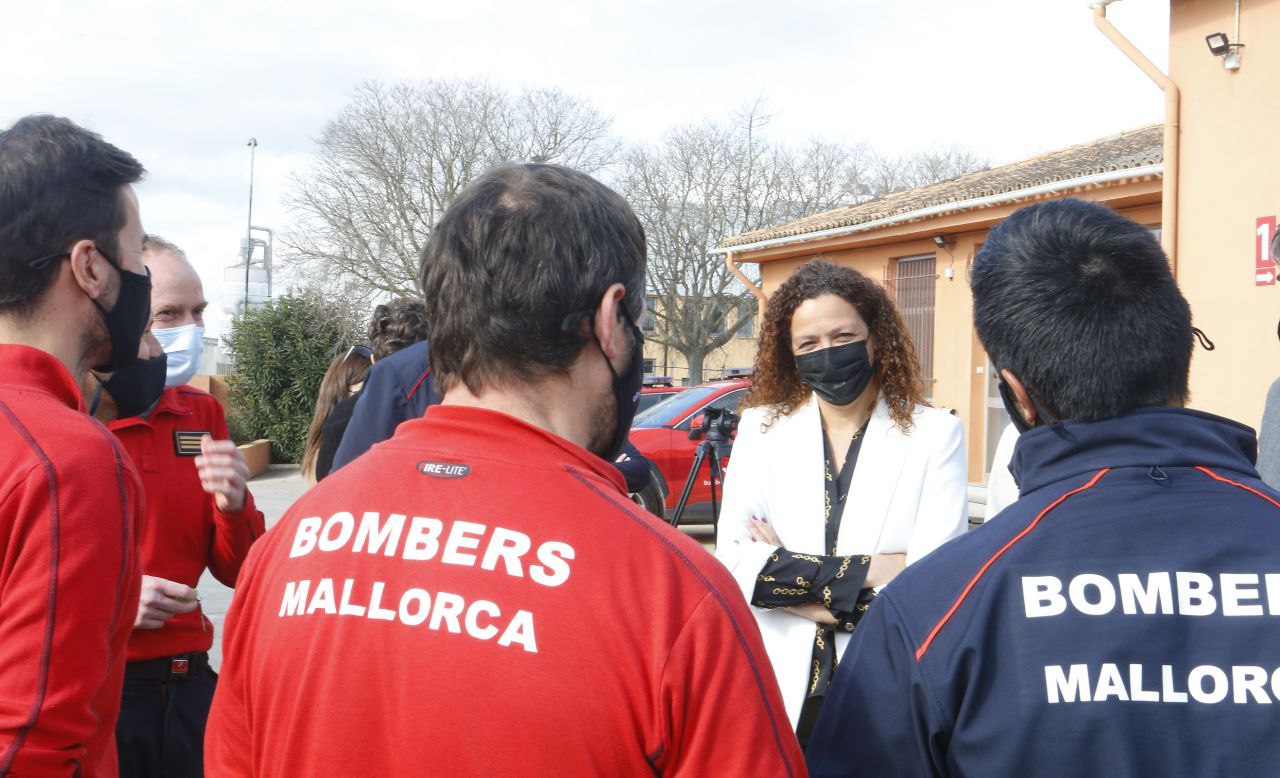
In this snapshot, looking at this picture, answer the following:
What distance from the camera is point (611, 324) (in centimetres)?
130

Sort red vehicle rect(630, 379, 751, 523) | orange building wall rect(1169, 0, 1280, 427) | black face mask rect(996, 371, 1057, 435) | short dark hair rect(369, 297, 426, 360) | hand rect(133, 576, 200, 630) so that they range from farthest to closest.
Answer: red vehicle rect(630, 379, 751, 523), orange building wall rect(1169, 0, 1280, 427), short dark hair rect(369, 297, 426, 360), hand rect(133, 576, 200, 630), black face mask rect(996, 371, 1057, 435)

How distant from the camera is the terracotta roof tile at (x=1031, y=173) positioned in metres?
11.2

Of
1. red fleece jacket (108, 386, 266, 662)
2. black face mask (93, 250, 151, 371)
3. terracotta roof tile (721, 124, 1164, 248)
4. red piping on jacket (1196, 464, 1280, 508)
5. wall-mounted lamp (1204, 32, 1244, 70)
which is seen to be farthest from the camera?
terracotta roof tile (721, 124, 1164, 248)

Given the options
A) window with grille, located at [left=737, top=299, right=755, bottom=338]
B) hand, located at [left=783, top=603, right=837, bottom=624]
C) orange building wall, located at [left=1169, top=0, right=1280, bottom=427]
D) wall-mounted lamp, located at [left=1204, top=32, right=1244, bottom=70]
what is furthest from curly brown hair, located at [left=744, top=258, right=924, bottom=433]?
window with grille, located at [left=737, top=299, right=755, bottom=338]

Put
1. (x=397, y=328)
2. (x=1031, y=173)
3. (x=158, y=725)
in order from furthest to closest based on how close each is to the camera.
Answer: (x=1031, y=173) < (x=397, y=328) < (x=158, y=725)

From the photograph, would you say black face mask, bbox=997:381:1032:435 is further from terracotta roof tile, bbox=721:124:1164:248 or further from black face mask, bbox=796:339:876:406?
terracotta roof tile, bbox=721:124:1164:248

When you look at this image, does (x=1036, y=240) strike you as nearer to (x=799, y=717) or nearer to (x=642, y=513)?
(x=642, y=513)

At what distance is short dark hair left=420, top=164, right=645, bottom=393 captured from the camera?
1244mm

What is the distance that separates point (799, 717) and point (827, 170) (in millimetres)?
36285

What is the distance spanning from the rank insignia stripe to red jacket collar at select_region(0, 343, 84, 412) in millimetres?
967

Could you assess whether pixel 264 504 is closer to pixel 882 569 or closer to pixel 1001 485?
pixel 1001 485

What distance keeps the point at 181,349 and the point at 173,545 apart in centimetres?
68

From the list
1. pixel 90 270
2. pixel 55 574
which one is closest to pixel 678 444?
pixel 90 270

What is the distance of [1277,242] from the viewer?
3.11 m
